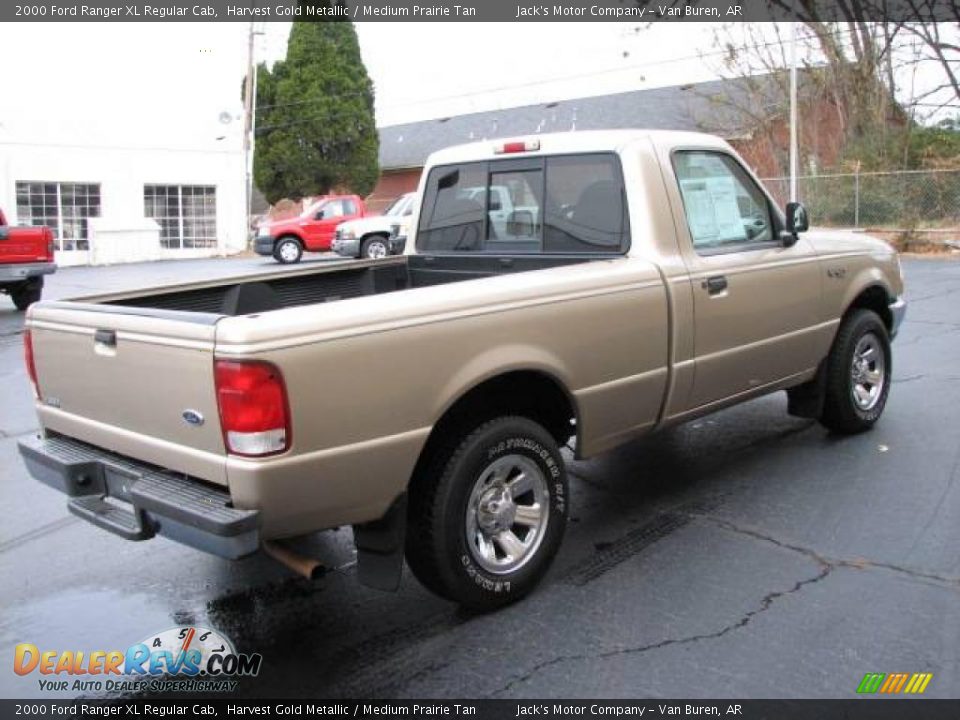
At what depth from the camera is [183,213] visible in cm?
3475

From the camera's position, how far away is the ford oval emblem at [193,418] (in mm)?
3223

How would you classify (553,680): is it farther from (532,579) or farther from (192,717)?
(192,717)

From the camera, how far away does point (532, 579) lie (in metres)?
3.97

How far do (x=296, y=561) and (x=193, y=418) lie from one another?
632 millimetres

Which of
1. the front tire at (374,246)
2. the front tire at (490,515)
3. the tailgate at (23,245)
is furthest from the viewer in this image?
the front tire at (374,246)

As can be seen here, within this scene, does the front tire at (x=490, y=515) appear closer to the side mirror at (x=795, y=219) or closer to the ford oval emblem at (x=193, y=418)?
the ford oval emblem at (x=193, y=418)

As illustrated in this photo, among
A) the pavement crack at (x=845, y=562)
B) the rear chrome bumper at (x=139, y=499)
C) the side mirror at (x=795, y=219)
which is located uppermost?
the side mirror at (x=795, y=219)

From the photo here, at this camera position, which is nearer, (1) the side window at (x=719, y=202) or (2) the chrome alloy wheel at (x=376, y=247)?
(1) the side window at (x=719, y=202)

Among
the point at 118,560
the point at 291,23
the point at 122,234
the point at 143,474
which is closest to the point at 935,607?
the point at 143,474

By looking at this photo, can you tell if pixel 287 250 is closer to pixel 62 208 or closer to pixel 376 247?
pixel 376 247

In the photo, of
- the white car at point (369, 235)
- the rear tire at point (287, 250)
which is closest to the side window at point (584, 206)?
the white car at point (369, 235)

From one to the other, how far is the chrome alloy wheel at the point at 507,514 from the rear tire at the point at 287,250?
24.1 metres

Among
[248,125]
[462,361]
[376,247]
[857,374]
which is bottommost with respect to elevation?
[376,247]

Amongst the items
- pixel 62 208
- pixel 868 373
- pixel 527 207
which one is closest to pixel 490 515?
pixel 527 207
